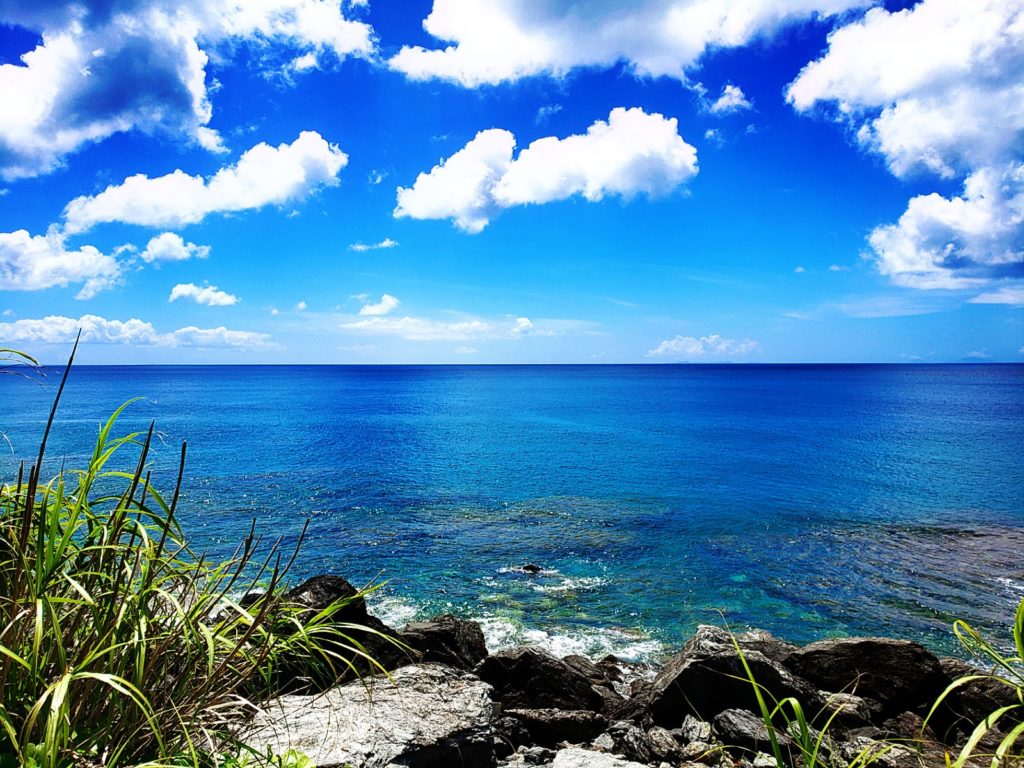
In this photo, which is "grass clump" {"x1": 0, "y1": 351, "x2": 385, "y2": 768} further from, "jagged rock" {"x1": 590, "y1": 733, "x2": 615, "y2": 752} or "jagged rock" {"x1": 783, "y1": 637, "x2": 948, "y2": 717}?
"jagged rock" {"x1": 783, "y1": 637, "x2": 948, "y2": 717}

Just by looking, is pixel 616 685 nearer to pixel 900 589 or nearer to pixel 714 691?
pixel 714 691

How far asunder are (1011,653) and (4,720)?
21279 millimetres

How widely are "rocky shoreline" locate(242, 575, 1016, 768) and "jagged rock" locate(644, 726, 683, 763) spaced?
3cm

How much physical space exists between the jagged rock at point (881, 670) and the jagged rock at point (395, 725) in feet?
24.4

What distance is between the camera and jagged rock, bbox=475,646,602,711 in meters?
10.1

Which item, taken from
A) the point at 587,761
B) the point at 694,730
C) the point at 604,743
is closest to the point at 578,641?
the point at 604,743

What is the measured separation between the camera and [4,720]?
2.25 metres

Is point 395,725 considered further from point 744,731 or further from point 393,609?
point 393,609

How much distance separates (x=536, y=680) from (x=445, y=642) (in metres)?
1.83

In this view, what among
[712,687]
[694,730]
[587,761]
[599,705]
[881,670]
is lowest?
[599,705]

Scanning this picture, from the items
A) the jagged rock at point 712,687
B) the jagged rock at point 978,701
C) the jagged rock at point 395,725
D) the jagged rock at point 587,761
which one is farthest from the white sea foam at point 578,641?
the jagged rock at point 395,725

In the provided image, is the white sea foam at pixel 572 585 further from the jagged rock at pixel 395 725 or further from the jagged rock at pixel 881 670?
the jagged rock at pixel 395 725

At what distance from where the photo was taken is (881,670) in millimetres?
10828

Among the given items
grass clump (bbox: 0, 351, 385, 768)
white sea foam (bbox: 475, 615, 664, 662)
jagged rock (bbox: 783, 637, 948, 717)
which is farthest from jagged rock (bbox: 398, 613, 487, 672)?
grass clump (bbox: 0, 351, 385, 768)
